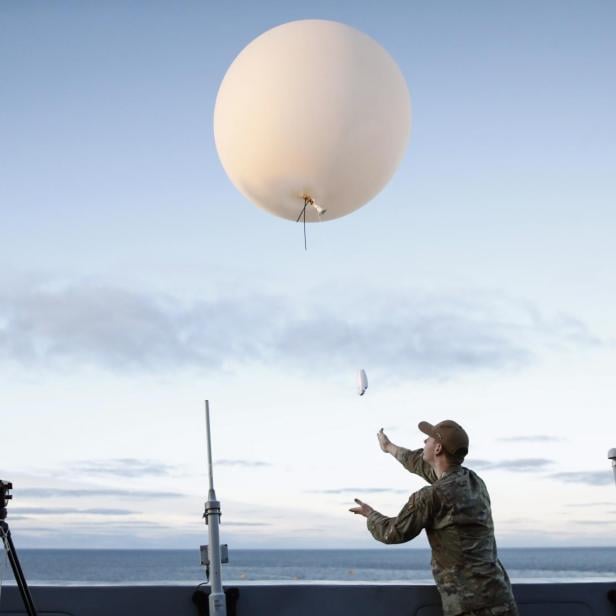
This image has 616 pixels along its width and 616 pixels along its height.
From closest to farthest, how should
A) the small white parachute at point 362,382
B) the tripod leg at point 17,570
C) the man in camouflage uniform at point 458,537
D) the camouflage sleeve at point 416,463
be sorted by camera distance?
the man in camouflage uniform at point 458,537
the tripod leg at point 17,570
the camouflage sleeve at point 416,463
the small white parachute at point 362,382

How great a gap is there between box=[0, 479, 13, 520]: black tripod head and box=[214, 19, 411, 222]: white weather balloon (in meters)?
1.51

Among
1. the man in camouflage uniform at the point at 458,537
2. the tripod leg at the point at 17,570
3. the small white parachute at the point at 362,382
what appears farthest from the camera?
the small white parachute at the point at 362,382

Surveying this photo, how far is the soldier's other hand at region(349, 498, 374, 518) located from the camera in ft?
9.54

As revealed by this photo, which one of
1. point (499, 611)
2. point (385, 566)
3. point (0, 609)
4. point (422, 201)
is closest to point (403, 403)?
point (499, 611)

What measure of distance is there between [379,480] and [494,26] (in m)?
4.54

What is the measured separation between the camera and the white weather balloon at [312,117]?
3055 mm

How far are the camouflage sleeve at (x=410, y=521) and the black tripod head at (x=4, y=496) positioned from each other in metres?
1.36

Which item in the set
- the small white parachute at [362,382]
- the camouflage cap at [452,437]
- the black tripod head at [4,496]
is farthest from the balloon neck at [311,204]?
the black tripod head at [4,496]

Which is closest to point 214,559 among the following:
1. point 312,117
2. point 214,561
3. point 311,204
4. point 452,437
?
point 214,561

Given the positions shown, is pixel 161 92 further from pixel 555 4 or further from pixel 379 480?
pixel 379 480

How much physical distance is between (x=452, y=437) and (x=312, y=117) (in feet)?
4.39

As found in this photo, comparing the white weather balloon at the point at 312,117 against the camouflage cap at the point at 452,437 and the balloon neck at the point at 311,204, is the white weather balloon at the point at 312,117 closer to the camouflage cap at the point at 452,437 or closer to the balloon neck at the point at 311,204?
the balloon neck at the point at 311,204

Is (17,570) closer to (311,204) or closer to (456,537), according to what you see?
(456,537)

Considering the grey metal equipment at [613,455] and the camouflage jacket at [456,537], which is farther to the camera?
the grey metal equipment at [613,455]
